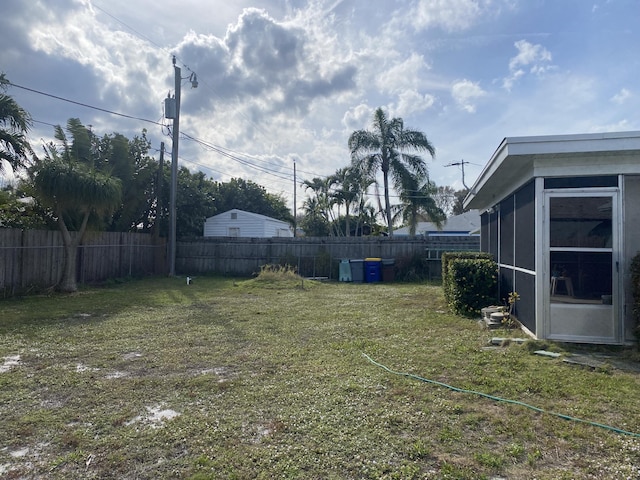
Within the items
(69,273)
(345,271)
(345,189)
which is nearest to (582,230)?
(345,271)

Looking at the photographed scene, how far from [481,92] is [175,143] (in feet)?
35.3

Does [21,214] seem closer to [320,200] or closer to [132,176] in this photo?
[132,176]

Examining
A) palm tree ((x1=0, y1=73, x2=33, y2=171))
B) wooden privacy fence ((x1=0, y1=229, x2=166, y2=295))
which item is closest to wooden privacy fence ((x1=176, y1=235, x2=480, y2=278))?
wooden privacy fence ((x1=0, y1=229, x2=166, y2=295))

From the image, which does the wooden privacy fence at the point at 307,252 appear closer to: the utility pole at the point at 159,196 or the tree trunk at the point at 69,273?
the utility pole at the point at 159,196

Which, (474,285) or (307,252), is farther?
→ (307,252)

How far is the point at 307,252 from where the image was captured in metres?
15.6

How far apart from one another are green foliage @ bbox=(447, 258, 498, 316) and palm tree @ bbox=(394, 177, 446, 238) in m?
10.8

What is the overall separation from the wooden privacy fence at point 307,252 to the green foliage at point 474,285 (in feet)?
24.3

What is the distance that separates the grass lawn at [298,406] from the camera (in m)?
2.39

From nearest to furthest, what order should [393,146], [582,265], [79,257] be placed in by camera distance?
[582,265] → [79,257] → [393,146]

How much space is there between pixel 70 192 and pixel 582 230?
10747mm

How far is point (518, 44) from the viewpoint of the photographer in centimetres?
877

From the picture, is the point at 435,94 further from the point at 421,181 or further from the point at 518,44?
the point at 421,181

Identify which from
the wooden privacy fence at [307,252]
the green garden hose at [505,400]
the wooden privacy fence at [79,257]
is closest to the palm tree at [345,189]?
the wooden privacy fence at [307,252]
